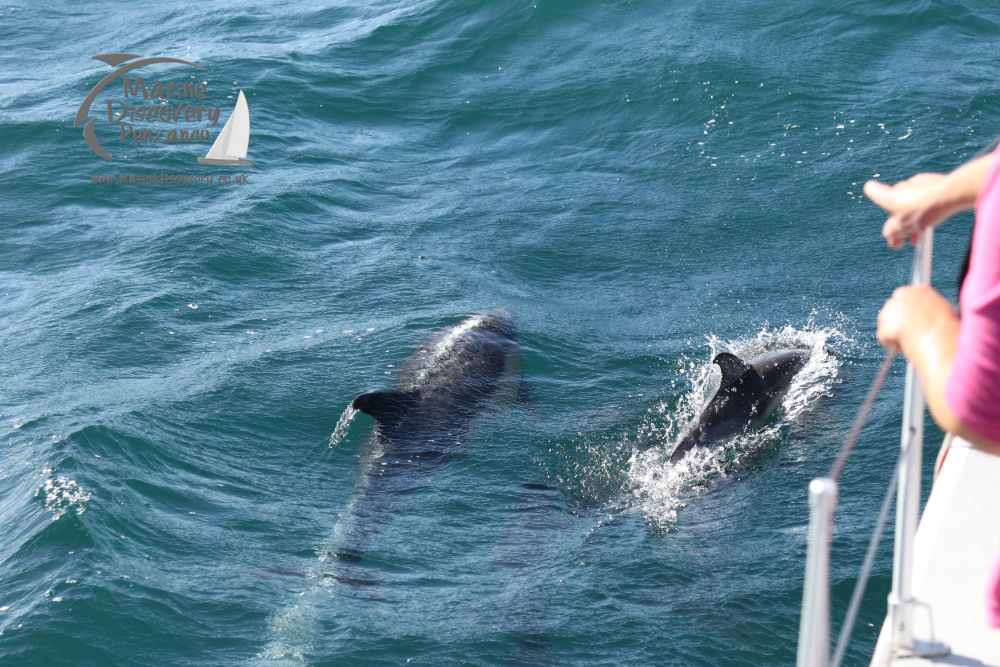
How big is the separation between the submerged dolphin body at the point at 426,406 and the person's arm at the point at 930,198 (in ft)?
17.8

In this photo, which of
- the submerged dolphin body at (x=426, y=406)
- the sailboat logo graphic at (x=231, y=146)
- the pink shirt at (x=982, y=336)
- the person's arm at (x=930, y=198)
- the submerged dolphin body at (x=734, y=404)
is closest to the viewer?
the pink shirt at (x=982, y=336)

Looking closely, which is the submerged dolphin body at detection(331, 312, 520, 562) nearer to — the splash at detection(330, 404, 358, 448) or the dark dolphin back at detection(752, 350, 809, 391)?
the splash at detection(330, 404, 358, 448)

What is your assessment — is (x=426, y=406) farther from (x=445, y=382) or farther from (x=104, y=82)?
(x=104, y=82)

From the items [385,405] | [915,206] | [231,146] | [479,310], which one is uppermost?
[915,206]

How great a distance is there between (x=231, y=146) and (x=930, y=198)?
15.9 m

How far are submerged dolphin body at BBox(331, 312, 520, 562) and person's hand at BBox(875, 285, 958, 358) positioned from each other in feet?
18.2

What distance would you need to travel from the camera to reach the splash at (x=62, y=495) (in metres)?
7.65

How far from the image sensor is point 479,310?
1133 cm

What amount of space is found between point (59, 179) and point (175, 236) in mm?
4316

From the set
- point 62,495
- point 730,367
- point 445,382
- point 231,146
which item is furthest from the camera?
point 231,146

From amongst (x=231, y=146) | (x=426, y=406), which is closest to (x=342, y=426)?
(x=426, y=406)
